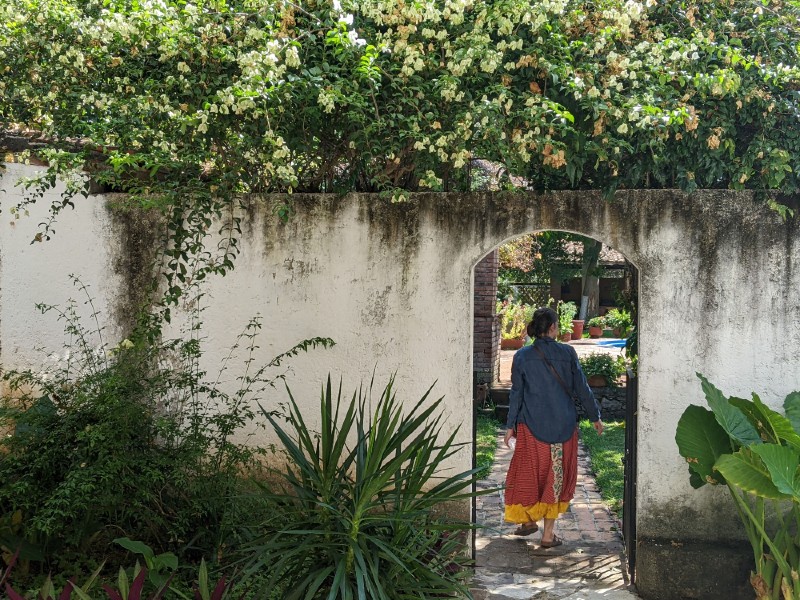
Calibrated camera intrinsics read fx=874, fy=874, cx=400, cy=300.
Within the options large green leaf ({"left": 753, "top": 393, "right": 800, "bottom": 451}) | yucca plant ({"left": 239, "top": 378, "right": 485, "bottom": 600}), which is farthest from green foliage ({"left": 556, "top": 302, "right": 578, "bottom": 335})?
yucca plant ({"left": 239, "top": 378, "right": 485, "bottom": 600})

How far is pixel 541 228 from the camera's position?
5.73 meters

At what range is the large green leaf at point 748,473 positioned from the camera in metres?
4.54

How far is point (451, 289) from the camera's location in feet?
19.1

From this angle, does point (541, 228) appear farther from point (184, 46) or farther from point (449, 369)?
point (184, 46)

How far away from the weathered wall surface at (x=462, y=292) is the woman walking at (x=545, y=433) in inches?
43.4

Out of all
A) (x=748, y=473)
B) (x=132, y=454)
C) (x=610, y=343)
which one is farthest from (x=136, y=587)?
(x=610, y=343)

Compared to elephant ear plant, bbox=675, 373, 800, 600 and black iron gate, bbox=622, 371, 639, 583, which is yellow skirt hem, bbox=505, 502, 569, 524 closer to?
black iron gate, bbox=622, 371, 639, 583

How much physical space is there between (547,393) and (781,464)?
247cm

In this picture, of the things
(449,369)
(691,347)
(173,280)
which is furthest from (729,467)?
(173,280)

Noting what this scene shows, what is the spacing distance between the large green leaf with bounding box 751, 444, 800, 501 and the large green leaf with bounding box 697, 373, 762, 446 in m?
0.31

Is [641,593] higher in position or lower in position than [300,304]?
lower

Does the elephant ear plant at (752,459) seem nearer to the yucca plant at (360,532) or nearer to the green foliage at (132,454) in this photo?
the yucca plant at (360,532)

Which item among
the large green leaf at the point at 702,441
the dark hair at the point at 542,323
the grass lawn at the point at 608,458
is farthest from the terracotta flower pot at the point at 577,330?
the large green leaf at the point at 702,441

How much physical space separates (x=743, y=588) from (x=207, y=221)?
4118 millimetres
